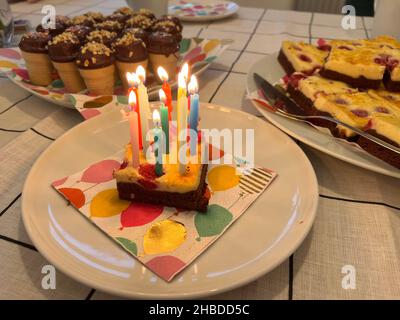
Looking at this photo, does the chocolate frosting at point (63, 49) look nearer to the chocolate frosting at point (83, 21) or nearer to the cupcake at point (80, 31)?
the cupcake at point (80, 31)

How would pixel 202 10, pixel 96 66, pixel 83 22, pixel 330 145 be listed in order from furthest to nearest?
pixel 202 10
pixel 83 22
pixel 96 66
pixel 330 145

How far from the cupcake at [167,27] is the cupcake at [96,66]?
0.24 meters

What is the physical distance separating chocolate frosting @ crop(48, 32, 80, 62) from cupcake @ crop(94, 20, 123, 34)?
6.6 inches

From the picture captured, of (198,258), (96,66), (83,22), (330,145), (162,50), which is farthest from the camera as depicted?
(83,22)

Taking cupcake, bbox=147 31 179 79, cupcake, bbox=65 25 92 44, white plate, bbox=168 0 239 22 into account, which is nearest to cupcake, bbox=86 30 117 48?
cupcake, bbox=65 25 92 44

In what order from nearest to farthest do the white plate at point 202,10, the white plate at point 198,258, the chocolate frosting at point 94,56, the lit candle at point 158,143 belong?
the white plate at point 198,258 → the lit candle at point 158,143 → the chocolate frosting at point 94,56 → the white plate at point 202,10

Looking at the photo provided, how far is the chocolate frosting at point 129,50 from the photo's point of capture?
1050 mm

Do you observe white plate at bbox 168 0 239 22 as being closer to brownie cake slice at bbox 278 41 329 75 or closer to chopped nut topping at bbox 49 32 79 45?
brownie cake slice at bbox 278 41 329 75

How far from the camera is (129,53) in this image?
1050mm

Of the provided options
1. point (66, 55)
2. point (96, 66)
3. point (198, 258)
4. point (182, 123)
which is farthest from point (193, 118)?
point (66, 55)

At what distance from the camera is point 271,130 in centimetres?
83

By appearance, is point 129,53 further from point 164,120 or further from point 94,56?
point 164,120

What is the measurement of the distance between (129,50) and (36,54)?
0.30m

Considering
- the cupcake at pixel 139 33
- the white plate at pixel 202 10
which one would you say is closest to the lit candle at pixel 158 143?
the cupcake at pixel 139 33
